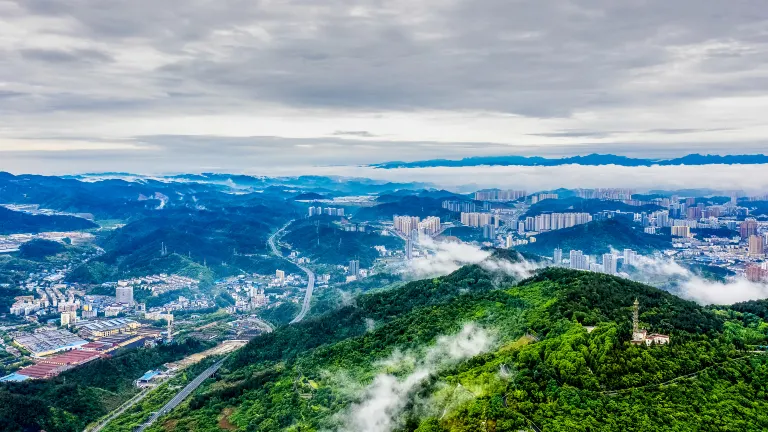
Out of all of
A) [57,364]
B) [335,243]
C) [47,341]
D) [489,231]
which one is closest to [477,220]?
[489,231]

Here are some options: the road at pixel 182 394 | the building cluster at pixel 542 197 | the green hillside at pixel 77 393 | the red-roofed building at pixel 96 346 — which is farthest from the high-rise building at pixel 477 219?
the road at pixel 182 394

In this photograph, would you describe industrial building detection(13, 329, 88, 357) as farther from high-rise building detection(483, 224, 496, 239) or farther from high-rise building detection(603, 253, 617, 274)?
high-rise building detection(483, 224, 496, 239)

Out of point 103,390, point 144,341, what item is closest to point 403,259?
point 144,341

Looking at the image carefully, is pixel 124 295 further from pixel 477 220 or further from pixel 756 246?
pixel 756 246

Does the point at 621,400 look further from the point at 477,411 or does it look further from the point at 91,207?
the point at 91,207

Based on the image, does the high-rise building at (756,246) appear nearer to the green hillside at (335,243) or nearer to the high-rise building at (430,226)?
the high-rise building at (430,226)

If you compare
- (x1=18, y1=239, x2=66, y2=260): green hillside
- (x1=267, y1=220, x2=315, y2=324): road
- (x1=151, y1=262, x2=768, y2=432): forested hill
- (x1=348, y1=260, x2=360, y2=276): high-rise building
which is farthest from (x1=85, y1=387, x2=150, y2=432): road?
(x1=18, y1=239, x2=66, y2=260): green hillside

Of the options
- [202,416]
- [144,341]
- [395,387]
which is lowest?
[144,341]
